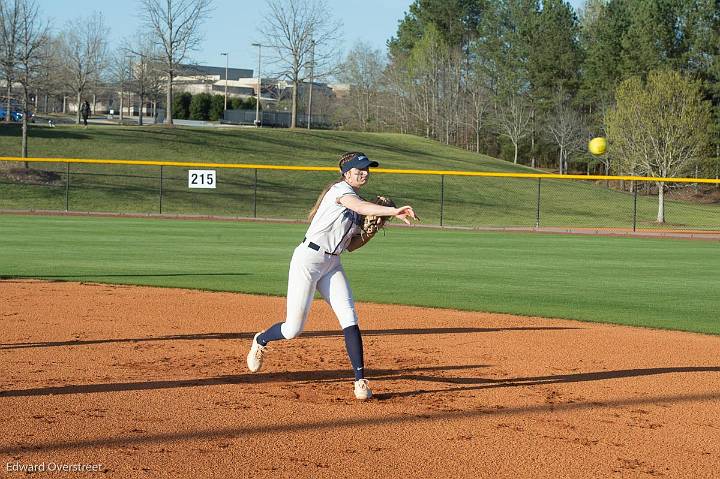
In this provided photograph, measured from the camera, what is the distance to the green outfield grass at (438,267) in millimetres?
11844

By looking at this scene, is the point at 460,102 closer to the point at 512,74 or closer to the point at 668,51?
the point at 512,74

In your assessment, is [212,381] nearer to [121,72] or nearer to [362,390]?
[362,390]

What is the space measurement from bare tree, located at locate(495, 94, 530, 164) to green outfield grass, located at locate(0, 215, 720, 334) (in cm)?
4731

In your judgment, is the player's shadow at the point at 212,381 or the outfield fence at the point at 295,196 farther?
the outfield fence at the point at 295,196

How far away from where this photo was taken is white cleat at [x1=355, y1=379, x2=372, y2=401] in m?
6.27

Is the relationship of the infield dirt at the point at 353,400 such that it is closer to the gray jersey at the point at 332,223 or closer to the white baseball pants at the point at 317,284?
the white baseball pants at the point at 317,284

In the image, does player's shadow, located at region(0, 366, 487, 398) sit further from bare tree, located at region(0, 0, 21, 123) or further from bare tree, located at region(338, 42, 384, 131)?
bare tree, located at region(338, 42, 384, 131)

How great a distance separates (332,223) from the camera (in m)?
6.23

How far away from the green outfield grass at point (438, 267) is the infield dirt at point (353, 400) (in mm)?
1731

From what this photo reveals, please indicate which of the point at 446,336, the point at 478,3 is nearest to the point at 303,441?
the point at 446,336

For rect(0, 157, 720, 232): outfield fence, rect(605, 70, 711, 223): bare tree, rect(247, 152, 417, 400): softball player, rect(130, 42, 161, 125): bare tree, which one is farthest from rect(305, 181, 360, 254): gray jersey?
rect(130, 42, 161, 125): bare tree

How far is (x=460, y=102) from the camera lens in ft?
262

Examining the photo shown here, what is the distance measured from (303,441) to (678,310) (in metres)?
7.69

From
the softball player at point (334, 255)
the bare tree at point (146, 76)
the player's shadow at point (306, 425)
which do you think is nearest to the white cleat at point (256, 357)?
the softball player at point (334, 255)
